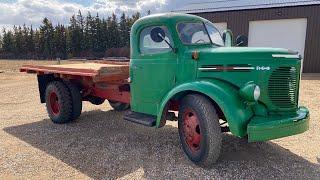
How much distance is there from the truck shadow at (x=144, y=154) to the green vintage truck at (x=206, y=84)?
0.39 meters

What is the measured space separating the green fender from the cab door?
657mm

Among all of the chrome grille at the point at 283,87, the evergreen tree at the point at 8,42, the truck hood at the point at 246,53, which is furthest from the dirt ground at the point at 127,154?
the evergreen tree at the point at 8,42

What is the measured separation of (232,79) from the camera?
436 cm

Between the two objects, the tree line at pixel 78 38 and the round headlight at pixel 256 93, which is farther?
the tree line at pixel 78 38

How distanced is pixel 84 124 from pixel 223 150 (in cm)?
339

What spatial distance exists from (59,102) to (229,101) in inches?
168

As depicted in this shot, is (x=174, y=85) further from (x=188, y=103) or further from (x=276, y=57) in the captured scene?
(x=276, y=57)

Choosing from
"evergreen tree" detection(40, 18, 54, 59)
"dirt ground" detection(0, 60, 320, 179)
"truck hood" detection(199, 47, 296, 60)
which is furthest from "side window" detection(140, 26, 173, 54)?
"evergreen tree" detection(40, 18, 54, 59)

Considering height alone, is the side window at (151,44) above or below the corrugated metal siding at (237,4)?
below

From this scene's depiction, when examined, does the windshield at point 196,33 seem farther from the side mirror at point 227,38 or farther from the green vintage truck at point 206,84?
the side mirror at point 227,38

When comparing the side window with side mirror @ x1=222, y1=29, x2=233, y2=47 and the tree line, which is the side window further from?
the tree line

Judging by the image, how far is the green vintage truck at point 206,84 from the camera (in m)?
4.16

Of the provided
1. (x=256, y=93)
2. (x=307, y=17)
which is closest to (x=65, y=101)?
(x=256, y=93)

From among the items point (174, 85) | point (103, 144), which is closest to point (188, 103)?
point (174, 85)
